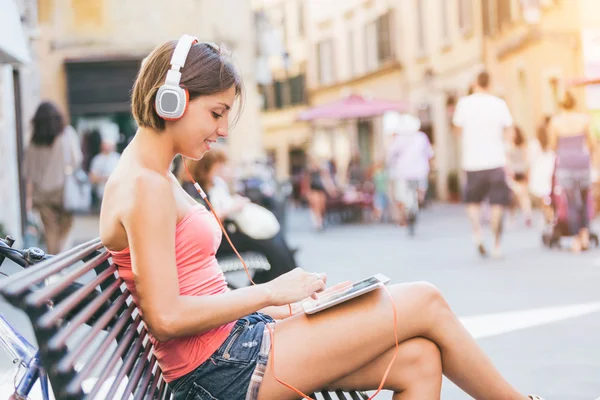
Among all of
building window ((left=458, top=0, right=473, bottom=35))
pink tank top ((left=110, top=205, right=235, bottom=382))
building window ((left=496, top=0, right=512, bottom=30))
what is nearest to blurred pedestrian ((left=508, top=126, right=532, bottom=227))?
building window ((left=496, top=0, right=512, bottom=30))

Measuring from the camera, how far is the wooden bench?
83.4 inches

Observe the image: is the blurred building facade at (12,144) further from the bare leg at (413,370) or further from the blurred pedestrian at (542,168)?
the bare leg at (413,370)

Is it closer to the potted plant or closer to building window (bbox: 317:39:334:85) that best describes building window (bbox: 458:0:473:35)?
the potted plant

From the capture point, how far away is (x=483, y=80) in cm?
1101

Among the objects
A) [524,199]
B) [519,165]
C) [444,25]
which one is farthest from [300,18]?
[524,199]

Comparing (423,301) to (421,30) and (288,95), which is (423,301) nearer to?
(421,30)

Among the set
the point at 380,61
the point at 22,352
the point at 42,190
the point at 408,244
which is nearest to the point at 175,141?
the point at 22,352

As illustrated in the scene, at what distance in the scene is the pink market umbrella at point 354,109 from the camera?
23.0m

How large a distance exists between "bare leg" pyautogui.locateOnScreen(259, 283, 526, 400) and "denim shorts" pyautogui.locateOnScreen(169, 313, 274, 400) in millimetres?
35

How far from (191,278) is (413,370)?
0.75 metres

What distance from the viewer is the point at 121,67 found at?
1978 cm

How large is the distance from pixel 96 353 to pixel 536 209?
1906 centimetres

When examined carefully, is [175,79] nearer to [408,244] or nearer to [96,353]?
[96,353]

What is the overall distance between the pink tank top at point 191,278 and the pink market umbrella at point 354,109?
20.0 m
